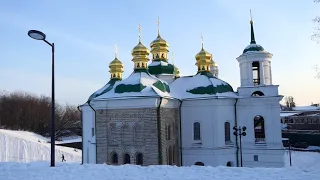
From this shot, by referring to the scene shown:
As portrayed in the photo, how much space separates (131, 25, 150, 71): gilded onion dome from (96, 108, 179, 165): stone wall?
3699 millimetres

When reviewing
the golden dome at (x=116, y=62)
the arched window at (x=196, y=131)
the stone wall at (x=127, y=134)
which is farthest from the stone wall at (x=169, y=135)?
the golden dome at (x=116, y=62)

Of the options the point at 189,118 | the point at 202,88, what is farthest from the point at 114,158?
the point at 202,88

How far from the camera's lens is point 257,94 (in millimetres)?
20984

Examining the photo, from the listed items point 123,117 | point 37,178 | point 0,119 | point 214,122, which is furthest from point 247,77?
point 0,119

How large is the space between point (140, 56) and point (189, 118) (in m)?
5.17

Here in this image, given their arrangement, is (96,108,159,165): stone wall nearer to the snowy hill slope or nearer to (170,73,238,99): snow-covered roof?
(170,73,238,99): snow-covered roof

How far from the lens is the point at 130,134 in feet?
56.3

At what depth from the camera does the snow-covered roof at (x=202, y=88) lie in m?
20.2

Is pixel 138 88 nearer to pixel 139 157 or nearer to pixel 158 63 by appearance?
pixel 139 157

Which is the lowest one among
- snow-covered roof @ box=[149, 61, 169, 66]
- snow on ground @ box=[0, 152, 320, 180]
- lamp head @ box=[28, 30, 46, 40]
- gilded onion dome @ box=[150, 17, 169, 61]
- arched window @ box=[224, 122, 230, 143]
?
snow on ground @ box=[0, 152, 320, 180]

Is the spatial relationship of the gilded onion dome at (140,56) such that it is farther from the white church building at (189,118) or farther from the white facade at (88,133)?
the white facade at (88,133)

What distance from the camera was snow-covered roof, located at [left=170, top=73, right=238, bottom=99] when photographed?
2016 centimetres

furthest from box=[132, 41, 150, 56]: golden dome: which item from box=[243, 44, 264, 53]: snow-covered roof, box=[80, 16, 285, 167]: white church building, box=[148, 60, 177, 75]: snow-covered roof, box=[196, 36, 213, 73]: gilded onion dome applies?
box=[243, 44, 264, 53]: snow-covered roof

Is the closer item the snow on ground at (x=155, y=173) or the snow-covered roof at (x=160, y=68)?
the snow on ground at (x=155, y=173)
